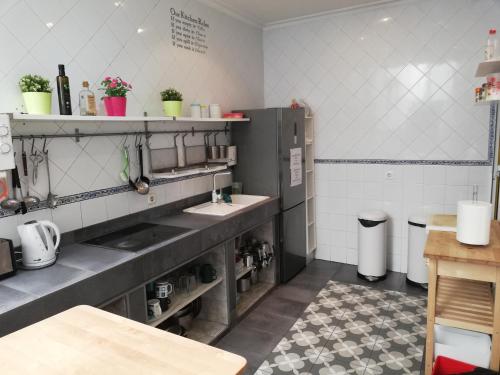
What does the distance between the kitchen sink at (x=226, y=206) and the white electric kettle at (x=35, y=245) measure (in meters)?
1.25

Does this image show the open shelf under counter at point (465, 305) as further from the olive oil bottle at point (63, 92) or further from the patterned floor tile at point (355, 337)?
the olive oil bottle at point (63, 92)

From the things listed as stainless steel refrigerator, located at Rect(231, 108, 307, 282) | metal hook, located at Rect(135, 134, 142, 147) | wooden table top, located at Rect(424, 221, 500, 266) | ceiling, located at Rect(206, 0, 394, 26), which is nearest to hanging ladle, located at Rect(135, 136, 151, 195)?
metal hook, located at Rect(135, 134, 142, 147)

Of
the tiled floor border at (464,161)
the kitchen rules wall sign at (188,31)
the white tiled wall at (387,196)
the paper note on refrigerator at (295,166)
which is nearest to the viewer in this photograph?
the kitchen rules wall sign at (188,31)

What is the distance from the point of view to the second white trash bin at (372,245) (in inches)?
141

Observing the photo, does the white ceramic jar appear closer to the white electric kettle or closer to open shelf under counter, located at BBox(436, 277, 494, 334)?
the white electric kettle

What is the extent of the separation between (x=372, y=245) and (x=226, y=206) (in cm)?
143

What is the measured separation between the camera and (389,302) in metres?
3.20

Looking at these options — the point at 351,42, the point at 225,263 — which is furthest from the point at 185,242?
the point at 351,42

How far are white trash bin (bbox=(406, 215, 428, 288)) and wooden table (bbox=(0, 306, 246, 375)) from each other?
2.77m

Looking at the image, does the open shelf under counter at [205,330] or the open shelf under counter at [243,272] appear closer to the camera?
the open shelf under counter at [205,330]

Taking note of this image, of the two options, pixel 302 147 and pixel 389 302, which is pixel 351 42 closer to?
pixel 302 147

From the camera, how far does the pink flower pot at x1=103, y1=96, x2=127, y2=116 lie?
224 centimetres

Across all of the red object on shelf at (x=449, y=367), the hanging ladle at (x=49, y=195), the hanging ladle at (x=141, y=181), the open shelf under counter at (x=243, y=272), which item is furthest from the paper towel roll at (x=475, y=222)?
the hanging ladle at (x=49, y=195)

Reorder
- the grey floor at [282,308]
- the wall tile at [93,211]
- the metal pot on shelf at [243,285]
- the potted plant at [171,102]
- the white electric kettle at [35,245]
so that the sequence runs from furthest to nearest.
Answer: the metal pot on shelf at [243,285] → the potted plant at [171,102] → the grey floor at [282,308] → the wall tile at [93,211] → the white electric kettle at [35,245]
